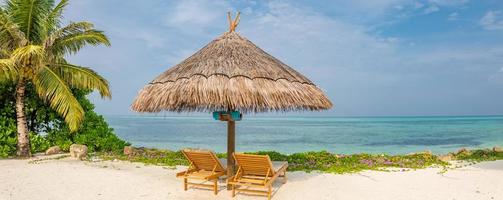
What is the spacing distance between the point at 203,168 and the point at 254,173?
0.95m

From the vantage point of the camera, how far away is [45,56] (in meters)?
10.8

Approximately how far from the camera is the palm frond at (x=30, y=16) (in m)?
10.5

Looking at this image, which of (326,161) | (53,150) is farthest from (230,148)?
(53,150)

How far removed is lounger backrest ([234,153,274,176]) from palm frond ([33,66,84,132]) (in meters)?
6.42

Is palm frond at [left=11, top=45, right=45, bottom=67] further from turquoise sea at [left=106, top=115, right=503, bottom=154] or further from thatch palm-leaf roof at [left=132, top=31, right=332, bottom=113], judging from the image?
turquoise sea at [left=106, top=115, right=503, bottom=154]

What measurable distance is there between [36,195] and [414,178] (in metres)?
7.00

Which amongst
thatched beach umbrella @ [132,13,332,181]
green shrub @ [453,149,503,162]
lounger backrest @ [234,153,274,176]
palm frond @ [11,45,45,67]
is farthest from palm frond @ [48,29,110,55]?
green shrub @ [453,149,503,162]

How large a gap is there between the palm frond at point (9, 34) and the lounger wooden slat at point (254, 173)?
7.22m

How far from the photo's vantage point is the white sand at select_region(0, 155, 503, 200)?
6.50 m

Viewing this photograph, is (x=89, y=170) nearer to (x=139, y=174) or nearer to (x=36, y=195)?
(x=139, y=174)

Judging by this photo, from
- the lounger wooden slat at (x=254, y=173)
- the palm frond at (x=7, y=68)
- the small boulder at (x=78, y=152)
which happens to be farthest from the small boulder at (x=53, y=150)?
the lounger wooden slat at (x=254, y=173)

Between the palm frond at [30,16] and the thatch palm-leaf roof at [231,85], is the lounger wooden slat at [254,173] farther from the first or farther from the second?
the palm frond at [30,16]

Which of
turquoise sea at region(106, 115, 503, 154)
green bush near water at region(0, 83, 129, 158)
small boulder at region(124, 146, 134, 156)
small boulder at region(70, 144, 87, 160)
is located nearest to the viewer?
small boulder at region(70, 144, 87, 160)

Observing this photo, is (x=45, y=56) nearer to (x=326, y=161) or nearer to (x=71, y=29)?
(x=71, y=29)
